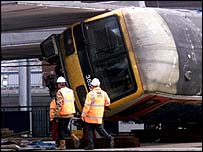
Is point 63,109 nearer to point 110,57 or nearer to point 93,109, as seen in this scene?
point 93,109

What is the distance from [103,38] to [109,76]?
81cm

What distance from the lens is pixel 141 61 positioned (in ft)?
35.8

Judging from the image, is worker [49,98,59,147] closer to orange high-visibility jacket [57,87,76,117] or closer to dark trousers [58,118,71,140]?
dark trousers [58,118,71,140]

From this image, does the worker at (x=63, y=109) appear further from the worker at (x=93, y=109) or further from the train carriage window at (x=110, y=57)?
the train carriage window at (x=110, y=57)

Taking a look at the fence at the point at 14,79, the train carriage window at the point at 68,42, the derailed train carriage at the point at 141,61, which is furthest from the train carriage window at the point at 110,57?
the fence at the point at 14,79

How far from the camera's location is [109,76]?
1146cm

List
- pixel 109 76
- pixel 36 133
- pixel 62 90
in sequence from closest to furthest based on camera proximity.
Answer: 1. pixel 62 90
2. pixel 109 76
3. pixel 36 133

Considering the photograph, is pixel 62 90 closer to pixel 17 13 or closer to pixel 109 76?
pixel 109 76

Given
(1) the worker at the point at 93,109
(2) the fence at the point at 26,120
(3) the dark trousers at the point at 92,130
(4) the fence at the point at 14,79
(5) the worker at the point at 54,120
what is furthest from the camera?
(4) the fence at the point at 14,79

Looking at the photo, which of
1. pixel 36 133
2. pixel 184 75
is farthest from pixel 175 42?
pixel 36 133

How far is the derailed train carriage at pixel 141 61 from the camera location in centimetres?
1095

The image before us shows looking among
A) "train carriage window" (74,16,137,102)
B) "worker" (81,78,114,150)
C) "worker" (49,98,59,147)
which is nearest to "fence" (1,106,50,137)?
"worker" (49,98,59,147)

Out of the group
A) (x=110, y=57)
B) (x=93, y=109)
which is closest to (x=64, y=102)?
(x=93, y=109)

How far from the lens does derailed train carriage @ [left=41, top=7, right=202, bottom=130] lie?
10945 millimetres
